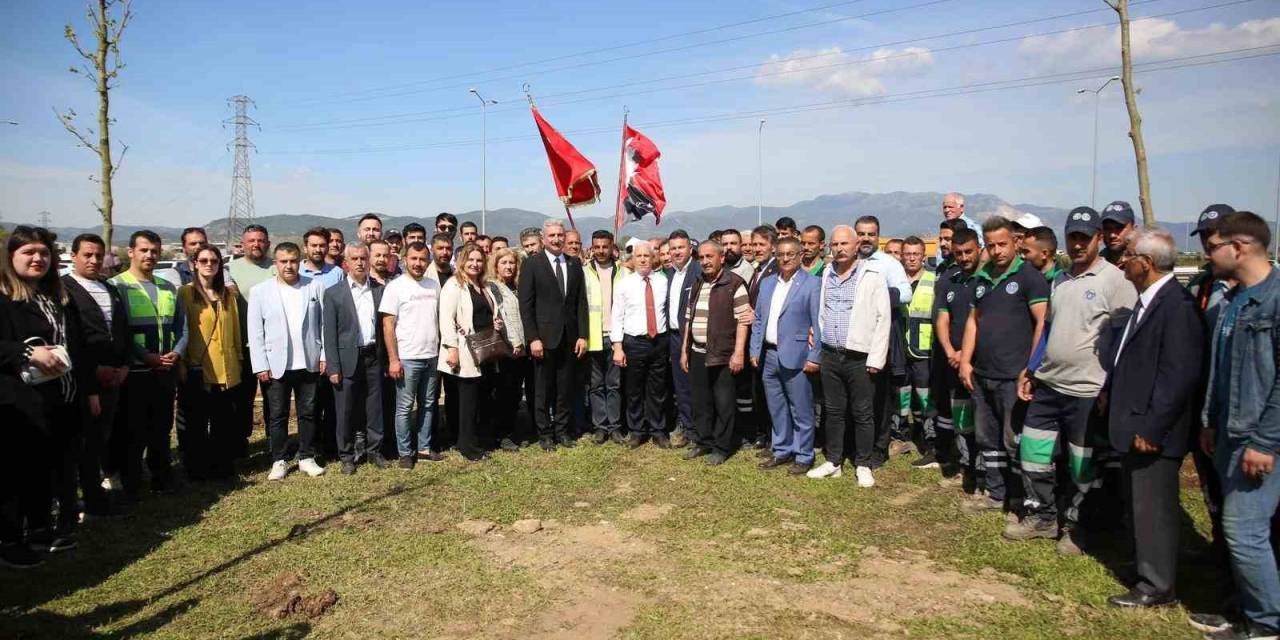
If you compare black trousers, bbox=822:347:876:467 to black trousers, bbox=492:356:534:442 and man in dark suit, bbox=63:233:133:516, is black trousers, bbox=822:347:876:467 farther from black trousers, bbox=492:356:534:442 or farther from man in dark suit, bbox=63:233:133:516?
man in dark suit, bbox=63:233:133:516

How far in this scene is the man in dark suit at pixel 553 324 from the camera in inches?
300

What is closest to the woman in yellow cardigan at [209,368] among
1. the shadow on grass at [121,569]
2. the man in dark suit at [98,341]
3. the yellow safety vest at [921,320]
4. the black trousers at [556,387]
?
the shadow on grass at [121,569]

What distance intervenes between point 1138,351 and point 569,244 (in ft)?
18.0

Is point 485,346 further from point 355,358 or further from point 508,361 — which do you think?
point 355,358

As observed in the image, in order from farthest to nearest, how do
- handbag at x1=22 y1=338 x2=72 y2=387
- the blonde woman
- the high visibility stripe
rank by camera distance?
1. the blonde woman
2. the high visibility stripe
3. handbag at x1=22 y1=338 x2=72 y2=387

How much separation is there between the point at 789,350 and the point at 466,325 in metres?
3.21

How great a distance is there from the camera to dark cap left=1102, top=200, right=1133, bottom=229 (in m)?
4.75

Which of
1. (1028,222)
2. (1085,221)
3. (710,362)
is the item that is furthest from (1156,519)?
(710,362)

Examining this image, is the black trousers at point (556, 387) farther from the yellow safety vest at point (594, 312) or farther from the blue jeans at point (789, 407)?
the blue jeans at point (789, 407)

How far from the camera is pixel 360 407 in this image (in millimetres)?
7066

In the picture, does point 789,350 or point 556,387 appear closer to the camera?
point 789,350

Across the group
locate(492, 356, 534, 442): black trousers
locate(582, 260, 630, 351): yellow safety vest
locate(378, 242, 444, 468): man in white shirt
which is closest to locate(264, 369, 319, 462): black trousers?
locate(378, 242, 444, 468): man in white shirt

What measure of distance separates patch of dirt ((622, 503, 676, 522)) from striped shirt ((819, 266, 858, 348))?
6.74ft

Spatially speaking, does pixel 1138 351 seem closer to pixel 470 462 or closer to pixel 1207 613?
pixel 1207 613
